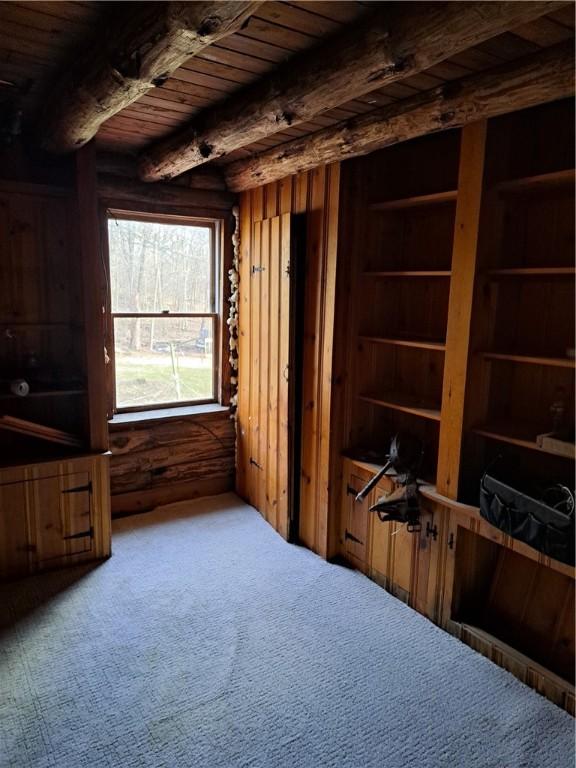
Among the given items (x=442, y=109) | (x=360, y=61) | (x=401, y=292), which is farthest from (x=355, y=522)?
(x=360, y=61)

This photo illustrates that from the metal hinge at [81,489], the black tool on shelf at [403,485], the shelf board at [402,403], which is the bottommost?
the metal hinge at [81,489]

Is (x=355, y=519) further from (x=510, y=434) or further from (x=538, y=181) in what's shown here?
(x=538, y=181)

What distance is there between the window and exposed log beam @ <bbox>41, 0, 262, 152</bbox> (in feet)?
4.37

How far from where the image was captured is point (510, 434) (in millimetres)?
2342

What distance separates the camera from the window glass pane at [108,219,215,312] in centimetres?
372

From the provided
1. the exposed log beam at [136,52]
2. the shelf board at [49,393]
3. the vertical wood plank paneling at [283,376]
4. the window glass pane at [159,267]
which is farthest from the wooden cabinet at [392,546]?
the exposed log beam at [136,52]

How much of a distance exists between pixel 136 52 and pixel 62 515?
2.53m

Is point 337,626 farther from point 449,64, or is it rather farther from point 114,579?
point 449,64

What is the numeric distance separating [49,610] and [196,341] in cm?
213

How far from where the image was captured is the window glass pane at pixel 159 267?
372cm

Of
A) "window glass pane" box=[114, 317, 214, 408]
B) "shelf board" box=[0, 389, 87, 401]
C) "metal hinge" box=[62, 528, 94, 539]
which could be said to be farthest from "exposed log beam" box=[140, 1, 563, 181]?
"metal hinge" box=[62, 528, 94, 539]

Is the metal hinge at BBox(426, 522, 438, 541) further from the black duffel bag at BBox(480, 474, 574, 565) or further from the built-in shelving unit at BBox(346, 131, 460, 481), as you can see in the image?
the black duffel bag at BBox(480, 474, 574, 565)

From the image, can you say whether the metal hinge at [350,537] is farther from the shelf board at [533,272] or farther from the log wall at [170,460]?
the shelf board at [533,272]

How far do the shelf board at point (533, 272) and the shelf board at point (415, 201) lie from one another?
0.45 meters
